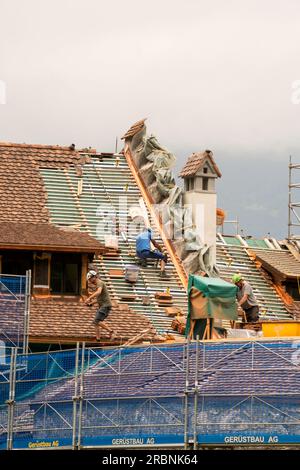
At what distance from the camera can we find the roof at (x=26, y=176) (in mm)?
79500


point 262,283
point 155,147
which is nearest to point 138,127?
point 155,147

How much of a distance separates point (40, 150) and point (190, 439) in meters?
25.0

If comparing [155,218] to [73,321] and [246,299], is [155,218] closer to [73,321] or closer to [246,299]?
[73,321]

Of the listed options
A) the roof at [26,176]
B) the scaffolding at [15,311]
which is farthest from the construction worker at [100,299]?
the roof at [26,176]

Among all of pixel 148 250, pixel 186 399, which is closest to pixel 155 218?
pixel 148 250

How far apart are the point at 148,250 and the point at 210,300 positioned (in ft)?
34.3

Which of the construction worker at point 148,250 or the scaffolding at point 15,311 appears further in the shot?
the construction worker at point 148,250

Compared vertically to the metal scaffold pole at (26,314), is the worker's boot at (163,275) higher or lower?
higher

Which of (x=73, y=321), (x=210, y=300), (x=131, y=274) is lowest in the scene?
(x=73, y=321)

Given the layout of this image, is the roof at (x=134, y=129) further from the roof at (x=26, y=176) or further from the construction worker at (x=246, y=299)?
the construction worker at (x=246, y=299)

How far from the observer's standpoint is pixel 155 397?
62250 millimetres

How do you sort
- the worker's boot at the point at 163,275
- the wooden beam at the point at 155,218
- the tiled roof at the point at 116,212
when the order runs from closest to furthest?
the tiled roof at the point at 116,212
the worker's boot at the point at 163,275
the wooden beam at the point at 155,218

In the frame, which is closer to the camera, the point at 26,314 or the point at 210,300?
the point at 210,300

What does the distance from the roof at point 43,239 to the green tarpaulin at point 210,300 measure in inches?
281
